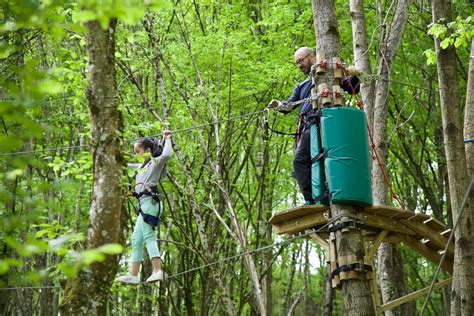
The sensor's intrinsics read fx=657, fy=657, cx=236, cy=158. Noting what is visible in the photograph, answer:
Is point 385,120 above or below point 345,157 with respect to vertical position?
above

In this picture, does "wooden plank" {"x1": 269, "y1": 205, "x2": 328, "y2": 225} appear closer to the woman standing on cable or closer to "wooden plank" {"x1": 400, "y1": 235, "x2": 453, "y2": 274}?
the woman standing on cable

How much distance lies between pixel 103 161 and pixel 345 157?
2.46 m

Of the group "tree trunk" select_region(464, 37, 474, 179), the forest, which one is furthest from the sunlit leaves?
"tree trunk" select_region(464, 37, 474, 179)

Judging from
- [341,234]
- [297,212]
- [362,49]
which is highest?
[362,49]

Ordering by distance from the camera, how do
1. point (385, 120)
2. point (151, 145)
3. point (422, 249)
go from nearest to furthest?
point (151, 145) → point (422, 249) → point (385, 120)

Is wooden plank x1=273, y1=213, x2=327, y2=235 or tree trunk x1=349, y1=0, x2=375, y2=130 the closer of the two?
wooden plank x1=273, y1=213, x2=327, y2=235

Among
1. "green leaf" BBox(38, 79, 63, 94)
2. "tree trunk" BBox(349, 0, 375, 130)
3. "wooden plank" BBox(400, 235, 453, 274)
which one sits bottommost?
"green leaf" BBox(38, 79, 63, 94)

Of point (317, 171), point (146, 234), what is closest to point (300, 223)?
point (317, 171)

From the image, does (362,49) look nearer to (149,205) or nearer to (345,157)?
(345,157)

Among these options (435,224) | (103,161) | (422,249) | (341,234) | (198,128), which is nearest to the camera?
(103,161)

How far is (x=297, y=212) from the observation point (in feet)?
20.1

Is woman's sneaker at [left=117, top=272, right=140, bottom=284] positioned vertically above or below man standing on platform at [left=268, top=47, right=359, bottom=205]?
below

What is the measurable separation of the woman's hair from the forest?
0.23 metres

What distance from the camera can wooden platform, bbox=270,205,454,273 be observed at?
611cm
